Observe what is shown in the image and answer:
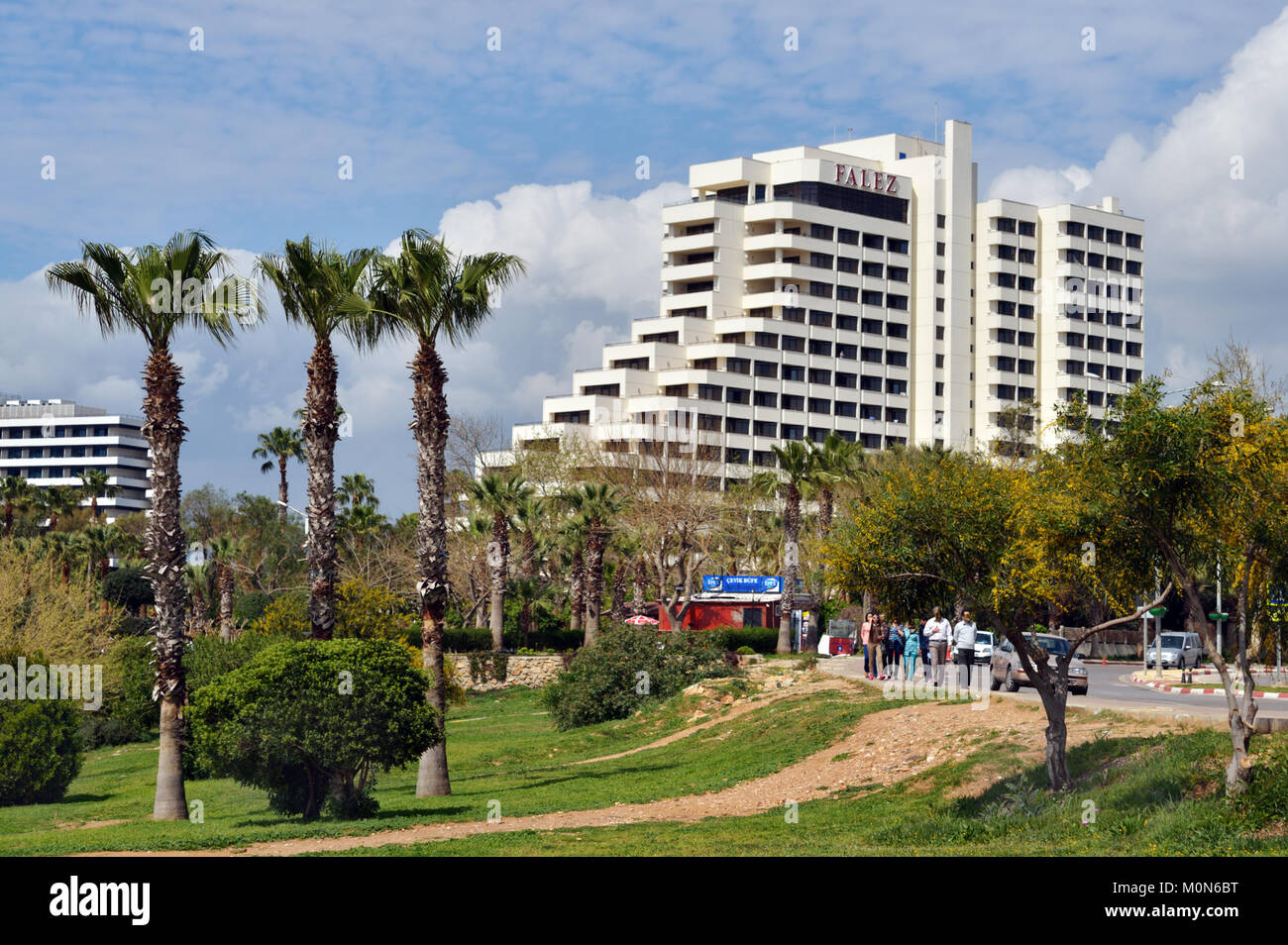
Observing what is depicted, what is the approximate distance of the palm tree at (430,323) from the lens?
26.8 metres

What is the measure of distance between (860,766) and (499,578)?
3526 cm

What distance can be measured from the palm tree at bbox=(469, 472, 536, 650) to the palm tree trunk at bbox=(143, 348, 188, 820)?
31.9 meters

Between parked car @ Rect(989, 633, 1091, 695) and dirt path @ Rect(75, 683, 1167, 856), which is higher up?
parked car @ Rect(989, 633, 1091, 695)

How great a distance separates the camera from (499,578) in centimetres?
5888

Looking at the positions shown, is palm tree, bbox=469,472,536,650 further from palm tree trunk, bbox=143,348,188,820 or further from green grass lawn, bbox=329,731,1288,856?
green grass lawn, bbox=329,731,1288,856

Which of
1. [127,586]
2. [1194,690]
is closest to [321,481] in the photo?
[1194,690]

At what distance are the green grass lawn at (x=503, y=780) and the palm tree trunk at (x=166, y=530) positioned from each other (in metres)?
2.28

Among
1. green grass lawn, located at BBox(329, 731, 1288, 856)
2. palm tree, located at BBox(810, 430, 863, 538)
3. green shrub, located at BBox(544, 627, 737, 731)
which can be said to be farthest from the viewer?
palm tree, located at BBox(810, 430, 863, 538)

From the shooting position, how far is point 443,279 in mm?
26953

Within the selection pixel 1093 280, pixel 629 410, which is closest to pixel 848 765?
pixel 629 410

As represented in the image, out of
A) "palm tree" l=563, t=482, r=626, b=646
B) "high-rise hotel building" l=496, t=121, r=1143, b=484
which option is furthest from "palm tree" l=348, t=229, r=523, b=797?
"high-rise hotel building" l=496, t=121, r=1143, b=484

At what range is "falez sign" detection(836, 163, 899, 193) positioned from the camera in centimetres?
11619

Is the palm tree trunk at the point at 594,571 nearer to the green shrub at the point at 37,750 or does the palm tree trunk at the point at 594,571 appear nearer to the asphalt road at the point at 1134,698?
the asphalt road at the point at 1134,698

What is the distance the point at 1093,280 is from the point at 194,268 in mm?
117158
